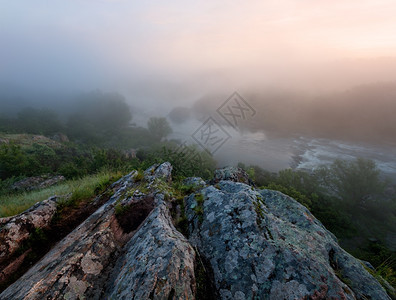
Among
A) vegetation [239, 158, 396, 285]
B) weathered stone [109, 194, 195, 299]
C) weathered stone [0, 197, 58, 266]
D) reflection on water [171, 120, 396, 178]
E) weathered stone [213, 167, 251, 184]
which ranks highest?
weathered stone [109, 194, 195, 299]

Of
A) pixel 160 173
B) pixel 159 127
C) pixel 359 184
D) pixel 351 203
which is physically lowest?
pixel 351 203

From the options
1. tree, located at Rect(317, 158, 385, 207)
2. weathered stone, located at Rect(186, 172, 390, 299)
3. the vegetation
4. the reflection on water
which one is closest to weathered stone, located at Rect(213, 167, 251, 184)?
weathered stone, located at Rect(186, 172, 390, 299)

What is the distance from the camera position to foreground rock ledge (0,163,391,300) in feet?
9.93

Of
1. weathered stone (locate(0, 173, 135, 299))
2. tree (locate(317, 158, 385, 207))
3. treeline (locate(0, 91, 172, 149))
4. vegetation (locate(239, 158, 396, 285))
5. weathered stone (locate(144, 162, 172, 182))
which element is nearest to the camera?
weathered stone (locate(0, 173, 135, 299))

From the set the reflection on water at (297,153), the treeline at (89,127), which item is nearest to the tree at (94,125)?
the treeline at (89,127)

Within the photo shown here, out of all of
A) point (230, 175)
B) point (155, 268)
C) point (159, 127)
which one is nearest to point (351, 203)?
point (230, 175)

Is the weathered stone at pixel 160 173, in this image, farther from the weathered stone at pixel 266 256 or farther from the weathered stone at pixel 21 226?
the weathered stone at pixel 21 226

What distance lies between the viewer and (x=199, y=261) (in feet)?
12.3

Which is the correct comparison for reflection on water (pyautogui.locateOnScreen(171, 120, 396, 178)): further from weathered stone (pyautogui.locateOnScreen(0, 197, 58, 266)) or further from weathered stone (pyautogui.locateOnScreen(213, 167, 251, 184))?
weathered stone (pyautogui.locateOnScreen(0, 197, 58, 266))

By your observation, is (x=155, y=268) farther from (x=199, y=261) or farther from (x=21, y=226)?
(x=21, y=226)

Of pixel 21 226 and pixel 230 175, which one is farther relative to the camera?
pixel 230 175

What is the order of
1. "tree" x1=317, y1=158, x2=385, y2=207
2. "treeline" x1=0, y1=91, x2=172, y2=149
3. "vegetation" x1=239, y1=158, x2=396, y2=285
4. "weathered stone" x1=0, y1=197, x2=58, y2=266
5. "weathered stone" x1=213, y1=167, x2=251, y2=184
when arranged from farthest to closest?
"treeline" x1=0, y1=91, x2=172, y2=149
"tree" x1=317, y1=158, x2=385, y2=207
"vegetation" x1=239, y1=158, x2=396, y2=285
"weathered stone" x1=213, y1=167, x2=251, y2=184
"weathered stone" x1=0, y1=197, x2=58, y2=266

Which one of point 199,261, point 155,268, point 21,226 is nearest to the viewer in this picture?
point 155,268

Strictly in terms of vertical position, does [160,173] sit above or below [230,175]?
above
